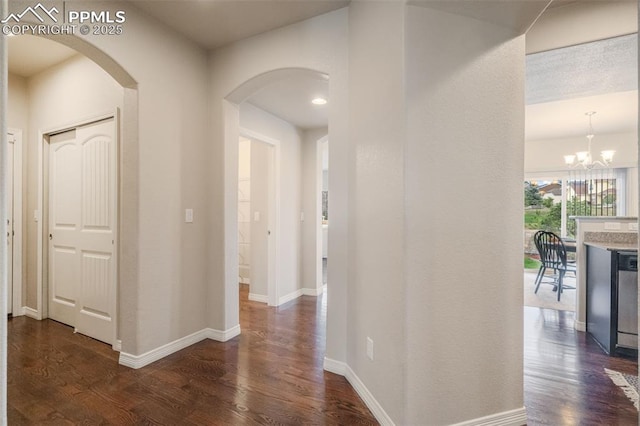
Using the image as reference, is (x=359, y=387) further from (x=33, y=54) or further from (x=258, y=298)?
(x=33, y=54)

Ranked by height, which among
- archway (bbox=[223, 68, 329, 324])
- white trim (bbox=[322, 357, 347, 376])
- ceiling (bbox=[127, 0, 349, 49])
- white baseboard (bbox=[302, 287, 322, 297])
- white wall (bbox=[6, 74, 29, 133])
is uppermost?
ceiling (bbox=[127, 0, 349, 49])

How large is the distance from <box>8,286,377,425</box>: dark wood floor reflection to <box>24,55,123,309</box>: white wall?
1.05m

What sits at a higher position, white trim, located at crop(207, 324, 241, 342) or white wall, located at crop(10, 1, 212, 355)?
white wall, located at crop(10, 1, 212, 355)

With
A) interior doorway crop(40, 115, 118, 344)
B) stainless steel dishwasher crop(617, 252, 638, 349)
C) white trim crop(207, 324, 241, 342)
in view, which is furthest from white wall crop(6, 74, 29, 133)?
stainless steel dishwasher crop(617, 252, 638, 349)

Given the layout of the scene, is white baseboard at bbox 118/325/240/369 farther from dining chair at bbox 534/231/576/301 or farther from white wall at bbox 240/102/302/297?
dining chair at bbox 534/231/576/301

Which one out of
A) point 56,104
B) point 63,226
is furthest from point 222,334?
point 56,104

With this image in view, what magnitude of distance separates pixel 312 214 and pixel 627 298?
3.53 metres

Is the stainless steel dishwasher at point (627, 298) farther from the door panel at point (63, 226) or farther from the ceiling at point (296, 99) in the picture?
the door panel at point (63, 226)

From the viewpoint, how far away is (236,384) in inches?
84.4

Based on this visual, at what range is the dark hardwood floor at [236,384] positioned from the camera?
71.6 inches

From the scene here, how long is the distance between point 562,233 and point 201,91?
721 cm

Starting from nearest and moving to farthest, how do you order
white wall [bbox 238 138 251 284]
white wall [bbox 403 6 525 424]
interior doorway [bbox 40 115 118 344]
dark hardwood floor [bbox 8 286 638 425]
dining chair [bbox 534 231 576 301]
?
white wall [bbox 403 6 525 424] → dark hardwood floor [bbox 8 286 638 425] → interior doorway [bbox 40 115 118 344] → dining chair [bbox 534 231 576 301] → white wall [bbox 238 138 251 284]

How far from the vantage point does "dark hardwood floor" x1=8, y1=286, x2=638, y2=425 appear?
1.82 metres

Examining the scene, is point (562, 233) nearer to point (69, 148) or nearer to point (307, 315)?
point (307, 315)
